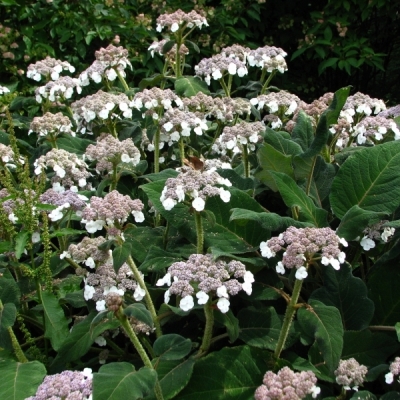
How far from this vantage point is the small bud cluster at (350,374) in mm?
1290

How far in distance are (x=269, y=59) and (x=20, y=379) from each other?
67.8 inches

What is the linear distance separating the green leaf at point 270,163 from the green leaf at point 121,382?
0.74 meters

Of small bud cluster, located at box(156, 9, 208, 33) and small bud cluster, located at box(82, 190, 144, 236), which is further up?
small bud cluster, located at box(156, 9, 208, 33)

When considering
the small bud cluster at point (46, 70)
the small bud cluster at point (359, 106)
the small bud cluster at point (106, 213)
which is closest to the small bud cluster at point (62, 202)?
the small bud cluster at point (106, 213)

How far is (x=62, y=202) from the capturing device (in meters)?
1.68

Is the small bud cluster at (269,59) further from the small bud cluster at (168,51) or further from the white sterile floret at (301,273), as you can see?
the white sterile floret at (301,273)

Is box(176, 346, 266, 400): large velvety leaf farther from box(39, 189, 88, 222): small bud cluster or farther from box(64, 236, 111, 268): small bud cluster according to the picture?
box(39, 189, 88, 222): small bud cluster

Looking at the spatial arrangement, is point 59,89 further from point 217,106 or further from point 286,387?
point 286,387

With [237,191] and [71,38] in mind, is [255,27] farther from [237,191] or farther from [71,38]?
[237,191]

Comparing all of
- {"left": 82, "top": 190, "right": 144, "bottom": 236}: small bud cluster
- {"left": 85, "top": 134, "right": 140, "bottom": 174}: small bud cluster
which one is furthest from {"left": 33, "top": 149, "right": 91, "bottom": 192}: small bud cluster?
{"left": 82, "top": 190, "right": 144, "bottom": 236}: small bud cluster

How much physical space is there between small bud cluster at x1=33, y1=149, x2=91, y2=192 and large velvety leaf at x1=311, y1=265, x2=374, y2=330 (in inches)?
33.2

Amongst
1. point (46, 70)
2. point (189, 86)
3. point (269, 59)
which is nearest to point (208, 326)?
point (189, 86)

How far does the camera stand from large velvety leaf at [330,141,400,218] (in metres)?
1.69

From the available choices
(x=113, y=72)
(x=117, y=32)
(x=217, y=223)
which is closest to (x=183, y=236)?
(x=217, y=223)
